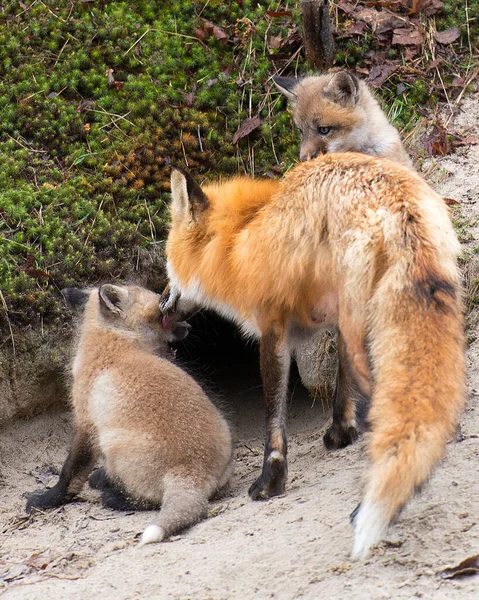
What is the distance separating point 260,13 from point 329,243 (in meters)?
5.27

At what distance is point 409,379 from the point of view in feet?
12.9

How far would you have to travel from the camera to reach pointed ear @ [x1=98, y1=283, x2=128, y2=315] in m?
6.38

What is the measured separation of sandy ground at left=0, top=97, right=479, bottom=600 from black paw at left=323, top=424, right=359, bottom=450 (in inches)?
3.9

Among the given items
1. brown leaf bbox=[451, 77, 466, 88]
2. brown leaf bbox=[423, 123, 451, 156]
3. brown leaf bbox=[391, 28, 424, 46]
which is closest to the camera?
brown leaf bbox=[423, 123, 451, 156]

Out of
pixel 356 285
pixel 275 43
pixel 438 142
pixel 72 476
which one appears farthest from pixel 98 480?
pixel 275 43

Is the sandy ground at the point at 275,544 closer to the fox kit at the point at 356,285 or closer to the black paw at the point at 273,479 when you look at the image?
the black paw at the point at 273,479

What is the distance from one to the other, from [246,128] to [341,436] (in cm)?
382

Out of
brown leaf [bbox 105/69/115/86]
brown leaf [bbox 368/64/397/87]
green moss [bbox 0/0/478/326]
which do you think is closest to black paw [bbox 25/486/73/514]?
green moss [bbox 0/0/478/326]

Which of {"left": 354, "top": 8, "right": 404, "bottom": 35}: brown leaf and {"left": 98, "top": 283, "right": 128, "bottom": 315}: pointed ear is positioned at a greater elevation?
{"left": 354, "top": 8, "right": 404, "bottom": 35}: brown leaf

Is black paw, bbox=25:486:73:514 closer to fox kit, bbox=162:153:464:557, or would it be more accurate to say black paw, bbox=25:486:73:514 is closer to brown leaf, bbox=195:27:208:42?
fox kit, bbox=162:153:464:557

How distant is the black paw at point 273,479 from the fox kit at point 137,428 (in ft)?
1.27

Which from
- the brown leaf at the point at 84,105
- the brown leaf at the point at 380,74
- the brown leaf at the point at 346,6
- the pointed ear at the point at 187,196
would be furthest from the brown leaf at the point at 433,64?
the pointed ear at the point at 187,196

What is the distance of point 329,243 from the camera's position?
4.65 meters

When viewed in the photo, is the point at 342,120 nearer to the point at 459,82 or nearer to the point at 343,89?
the point at 343,89
